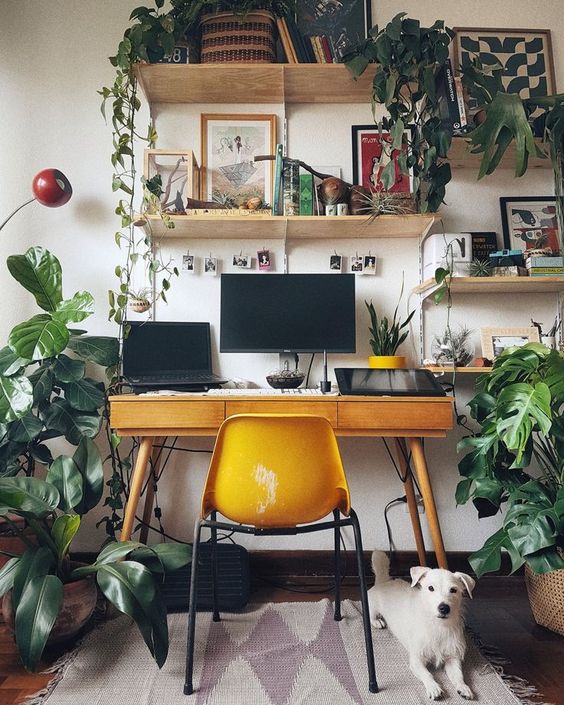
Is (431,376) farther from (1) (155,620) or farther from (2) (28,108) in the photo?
(2) (28,108)

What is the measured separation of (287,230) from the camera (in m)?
2.27

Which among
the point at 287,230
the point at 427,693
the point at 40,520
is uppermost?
the point at 287,230

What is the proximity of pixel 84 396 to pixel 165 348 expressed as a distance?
0.41 m

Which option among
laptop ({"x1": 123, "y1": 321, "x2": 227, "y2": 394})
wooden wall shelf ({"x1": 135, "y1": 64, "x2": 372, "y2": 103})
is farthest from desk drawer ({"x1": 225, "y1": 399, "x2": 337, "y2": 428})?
wooden wall shelf ({"x1": 135, "y1": 64, "x2": 372, "y2": 103})

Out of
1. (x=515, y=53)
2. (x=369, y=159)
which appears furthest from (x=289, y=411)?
(x=515, y=53)

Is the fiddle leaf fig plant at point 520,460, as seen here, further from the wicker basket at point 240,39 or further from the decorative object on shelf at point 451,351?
the wicker basket at point 240,39

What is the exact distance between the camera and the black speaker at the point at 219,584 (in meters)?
1.87

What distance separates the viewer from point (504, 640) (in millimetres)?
1712

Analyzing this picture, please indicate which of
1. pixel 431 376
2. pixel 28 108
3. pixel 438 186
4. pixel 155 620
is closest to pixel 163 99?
pixel 28 108

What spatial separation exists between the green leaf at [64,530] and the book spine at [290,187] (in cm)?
140

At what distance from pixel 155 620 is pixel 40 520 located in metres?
0.50

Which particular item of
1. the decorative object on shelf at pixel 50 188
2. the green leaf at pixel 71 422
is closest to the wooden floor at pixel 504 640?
the green leaf at pixel 71 422

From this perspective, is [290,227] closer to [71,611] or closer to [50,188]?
[50,188]

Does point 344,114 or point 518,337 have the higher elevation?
point 344,114
